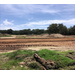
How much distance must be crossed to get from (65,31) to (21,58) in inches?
1958

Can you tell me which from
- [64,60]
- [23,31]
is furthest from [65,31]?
[64,60]

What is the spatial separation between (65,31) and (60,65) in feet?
164

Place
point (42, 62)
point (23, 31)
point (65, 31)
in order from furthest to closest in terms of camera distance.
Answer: point (23, 31), point (65, 31), point (42, 62)
